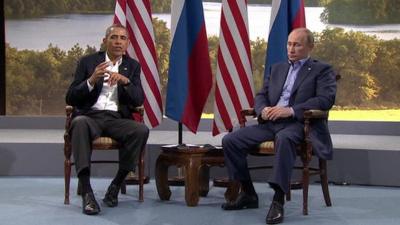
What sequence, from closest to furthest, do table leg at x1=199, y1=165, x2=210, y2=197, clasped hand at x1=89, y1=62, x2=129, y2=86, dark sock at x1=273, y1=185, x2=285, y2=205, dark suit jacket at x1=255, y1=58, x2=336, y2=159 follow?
1. dark sock at x1=273, y1=185, x2=285, y2=205
2. dark suit jacket at x1=255, y1=58, x2=336, y2=159
3. clasped hand at x1=89, y1=62, x2=129, y2=86
4. table leg at x1=199, y1=165, x2=210, y2=197

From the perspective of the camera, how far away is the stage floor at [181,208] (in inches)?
155

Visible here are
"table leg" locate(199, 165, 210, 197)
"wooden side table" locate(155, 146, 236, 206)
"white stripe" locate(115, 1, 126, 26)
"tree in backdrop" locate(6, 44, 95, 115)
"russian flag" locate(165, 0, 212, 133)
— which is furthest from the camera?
"tree in backdrop" locate(6, 44, 95, 115)

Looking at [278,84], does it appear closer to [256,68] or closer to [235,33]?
[235,33]

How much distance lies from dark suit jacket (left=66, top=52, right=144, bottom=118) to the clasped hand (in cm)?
8

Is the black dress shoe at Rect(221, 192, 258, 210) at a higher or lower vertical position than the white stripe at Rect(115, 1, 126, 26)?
lower

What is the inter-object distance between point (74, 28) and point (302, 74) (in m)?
3.50

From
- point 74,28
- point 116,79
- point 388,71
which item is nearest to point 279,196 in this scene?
point 116,79

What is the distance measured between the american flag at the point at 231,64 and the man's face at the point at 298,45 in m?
0.72

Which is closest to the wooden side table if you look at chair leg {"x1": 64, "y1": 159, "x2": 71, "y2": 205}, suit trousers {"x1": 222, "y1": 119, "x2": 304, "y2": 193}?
suit trousers {"x1": 222, "y1": 119, "x2": 304, "y2": 193}

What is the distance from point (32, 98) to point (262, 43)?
2.61 m

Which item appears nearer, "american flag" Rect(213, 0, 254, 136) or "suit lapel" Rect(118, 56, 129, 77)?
"suit lapel" Rect(118, 56, 129, 77)

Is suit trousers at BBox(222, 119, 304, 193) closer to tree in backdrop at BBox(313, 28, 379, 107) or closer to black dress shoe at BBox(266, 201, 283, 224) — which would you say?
black dress shoe at BBox(266, 201, 283, 224)

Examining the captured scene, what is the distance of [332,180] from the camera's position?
17.1ft

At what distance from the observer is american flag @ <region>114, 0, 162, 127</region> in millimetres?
5156
